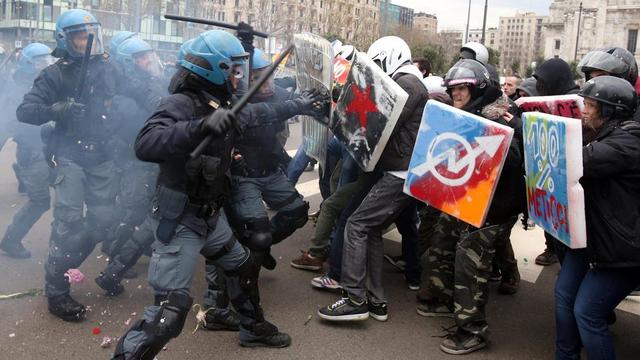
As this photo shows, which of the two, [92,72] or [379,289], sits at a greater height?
[92,72]

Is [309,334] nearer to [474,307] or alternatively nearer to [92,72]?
[474,307]

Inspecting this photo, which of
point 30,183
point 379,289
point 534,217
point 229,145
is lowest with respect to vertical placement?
point 379,289

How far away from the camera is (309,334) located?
3834mm

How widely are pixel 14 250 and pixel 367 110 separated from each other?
3.32 metres

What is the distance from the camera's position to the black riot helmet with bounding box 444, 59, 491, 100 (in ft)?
11.9

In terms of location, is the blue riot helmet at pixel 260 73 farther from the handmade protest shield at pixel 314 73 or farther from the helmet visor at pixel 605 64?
the helmet visor at pixel 605 64

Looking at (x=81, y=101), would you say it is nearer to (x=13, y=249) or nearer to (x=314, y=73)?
(x=314, y=73)

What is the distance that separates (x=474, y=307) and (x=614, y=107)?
1.43m

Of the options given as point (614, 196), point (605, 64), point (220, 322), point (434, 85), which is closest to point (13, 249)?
point (220, 322)

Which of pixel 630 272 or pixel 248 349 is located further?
pixel 248 349

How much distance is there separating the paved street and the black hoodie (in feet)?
5.17

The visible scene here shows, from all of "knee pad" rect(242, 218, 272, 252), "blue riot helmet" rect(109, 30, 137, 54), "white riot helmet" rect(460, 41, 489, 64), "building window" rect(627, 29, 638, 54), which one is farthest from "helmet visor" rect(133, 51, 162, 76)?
"building window" rect(627, 29, 638, 54)

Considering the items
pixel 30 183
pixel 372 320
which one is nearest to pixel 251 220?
pixel 372 320

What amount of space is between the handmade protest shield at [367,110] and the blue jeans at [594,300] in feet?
4.23
